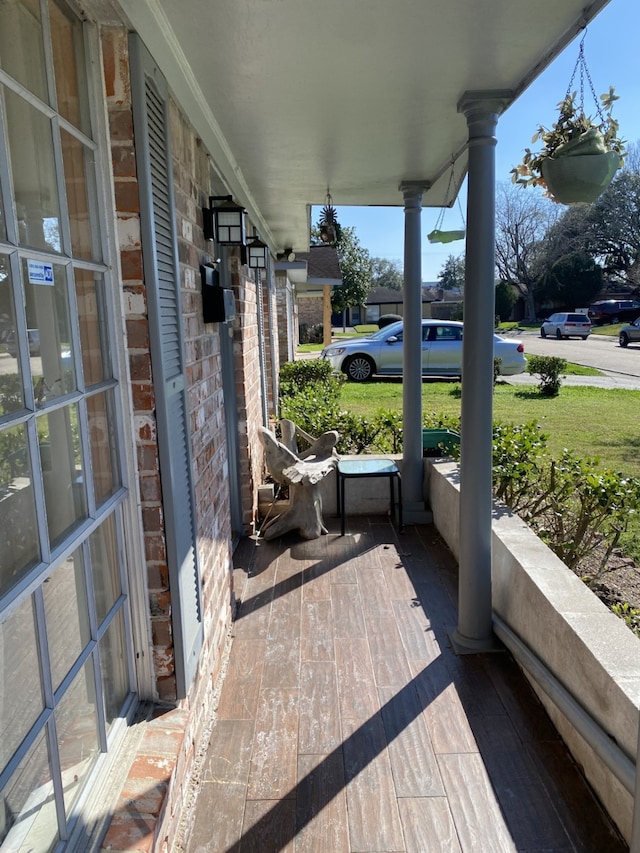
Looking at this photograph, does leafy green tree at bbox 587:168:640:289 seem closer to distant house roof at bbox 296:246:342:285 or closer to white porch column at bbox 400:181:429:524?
distant house roof at bbox 296:246:342:285

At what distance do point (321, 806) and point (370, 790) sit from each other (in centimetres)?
19

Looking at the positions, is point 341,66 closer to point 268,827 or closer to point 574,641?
point 574,641

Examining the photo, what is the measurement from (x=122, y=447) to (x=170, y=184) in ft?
3.17

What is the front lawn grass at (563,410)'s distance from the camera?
689 cm

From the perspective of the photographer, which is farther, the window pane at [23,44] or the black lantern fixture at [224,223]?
the black lantern fixture at [224,223]

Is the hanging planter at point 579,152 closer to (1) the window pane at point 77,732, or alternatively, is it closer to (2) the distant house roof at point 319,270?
(1) the window pane at point 77,732

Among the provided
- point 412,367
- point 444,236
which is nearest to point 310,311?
point 412,367

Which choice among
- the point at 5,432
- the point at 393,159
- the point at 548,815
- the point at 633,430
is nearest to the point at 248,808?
the point at 548,815

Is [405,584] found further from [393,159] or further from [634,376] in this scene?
[634,376]

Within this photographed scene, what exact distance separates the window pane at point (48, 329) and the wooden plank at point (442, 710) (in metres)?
2.01

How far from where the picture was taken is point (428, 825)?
2.10 metres

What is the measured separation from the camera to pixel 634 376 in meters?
14.3

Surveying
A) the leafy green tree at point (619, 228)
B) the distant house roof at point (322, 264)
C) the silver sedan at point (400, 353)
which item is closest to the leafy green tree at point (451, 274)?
the leafy green tree at point (619, 228)

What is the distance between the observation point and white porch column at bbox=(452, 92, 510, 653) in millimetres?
2893
